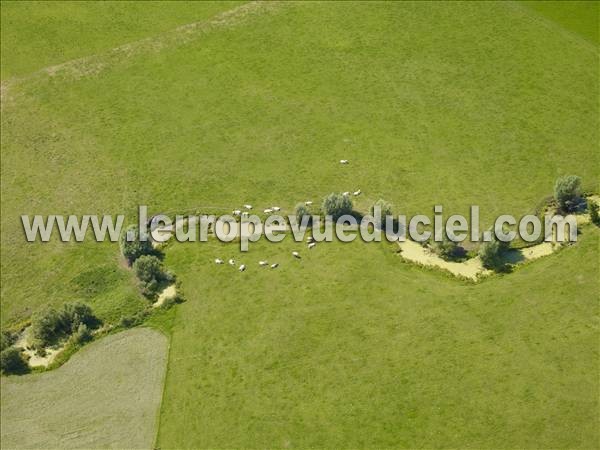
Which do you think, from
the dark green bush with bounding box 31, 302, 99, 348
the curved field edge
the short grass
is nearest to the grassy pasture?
the dark green bush with bounding box 31, 302, 99, 348

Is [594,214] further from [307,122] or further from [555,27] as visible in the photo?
[555,27]

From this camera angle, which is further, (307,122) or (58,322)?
(307,122)

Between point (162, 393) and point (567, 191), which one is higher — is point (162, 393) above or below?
below

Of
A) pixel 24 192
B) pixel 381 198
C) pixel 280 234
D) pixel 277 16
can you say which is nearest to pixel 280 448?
pixel 280 234

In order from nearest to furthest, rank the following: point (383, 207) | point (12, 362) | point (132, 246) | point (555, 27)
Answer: point (12, 362), point (383, 207), point (132, 246), point (555, 27)

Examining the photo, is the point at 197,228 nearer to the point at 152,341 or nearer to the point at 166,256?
the point at 166,256

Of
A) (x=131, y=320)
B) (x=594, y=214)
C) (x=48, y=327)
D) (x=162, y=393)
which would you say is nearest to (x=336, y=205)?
(x=131, y=320)
